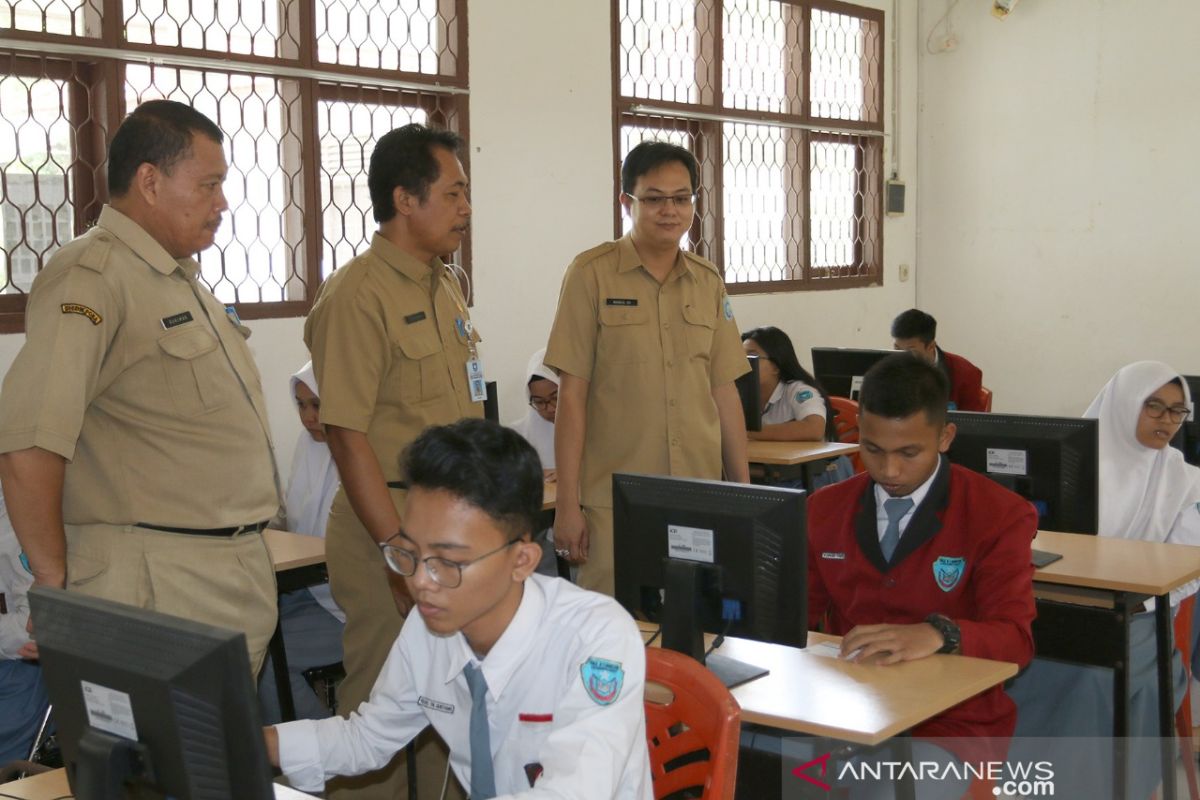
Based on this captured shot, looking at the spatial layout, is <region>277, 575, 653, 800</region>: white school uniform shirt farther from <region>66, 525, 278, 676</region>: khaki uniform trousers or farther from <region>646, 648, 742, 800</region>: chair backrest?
<region>66, 525, 278, 676</region>: khaki uniform trousers

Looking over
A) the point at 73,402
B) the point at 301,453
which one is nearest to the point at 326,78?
the point at 301,453

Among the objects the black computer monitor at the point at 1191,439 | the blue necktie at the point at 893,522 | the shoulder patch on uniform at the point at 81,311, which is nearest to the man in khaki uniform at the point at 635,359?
the blue necktie at the point at 893,522

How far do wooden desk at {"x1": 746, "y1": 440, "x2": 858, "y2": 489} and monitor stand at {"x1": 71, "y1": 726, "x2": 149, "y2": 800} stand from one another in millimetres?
3670

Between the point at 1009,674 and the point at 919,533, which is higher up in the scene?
the point at 919,533

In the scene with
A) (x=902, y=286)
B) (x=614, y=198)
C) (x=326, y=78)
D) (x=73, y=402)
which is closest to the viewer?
(x=73, y=402)

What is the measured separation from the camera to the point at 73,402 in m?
2.00

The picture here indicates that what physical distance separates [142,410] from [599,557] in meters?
1.29

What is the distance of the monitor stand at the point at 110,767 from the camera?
52.8 inches

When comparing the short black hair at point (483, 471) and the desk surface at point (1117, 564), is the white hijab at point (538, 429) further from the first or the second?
the short black hair at point (483, 471)

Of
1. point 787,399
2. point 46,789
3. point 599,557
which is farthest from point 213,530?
point 787,399

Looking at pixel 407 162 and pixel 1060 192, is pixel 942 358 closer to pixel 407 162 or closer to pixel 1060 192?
pixel 1060 192

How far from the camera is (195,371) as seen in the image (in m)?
2.20

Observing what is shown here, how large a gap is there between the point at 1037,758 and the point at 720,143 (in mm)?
3971

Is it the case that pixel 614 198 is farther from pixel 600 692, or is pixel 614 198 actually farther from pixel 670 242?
Result: pixel 600 692
